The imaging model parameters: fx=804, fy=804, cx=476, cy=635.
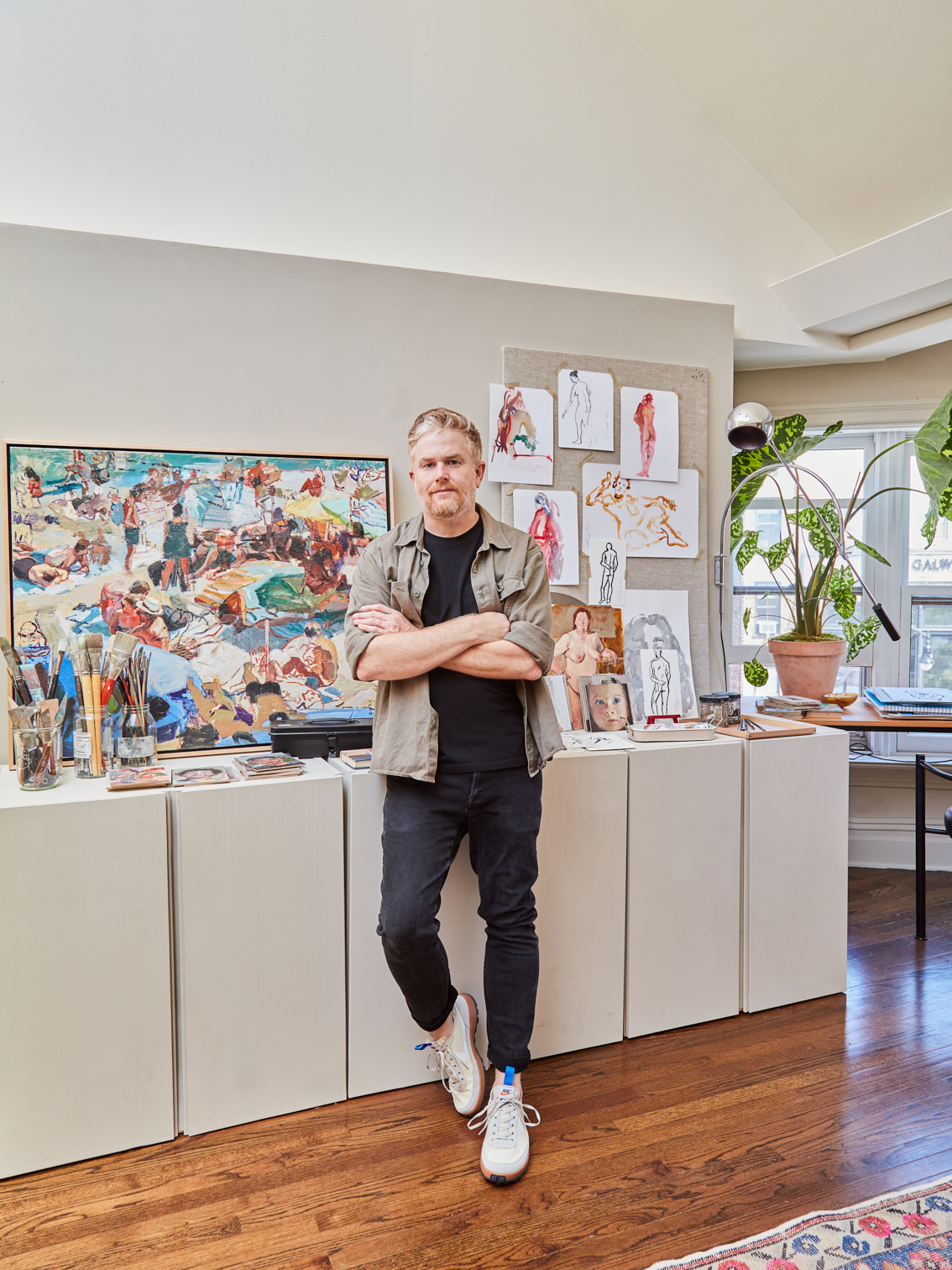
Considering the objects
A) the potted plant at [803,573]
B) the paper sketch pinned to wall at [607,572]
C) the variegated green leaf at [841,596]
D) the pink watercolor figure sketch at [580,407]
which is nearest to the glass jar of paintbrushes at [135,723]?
the paper sketch pinned to wall at [607,572]

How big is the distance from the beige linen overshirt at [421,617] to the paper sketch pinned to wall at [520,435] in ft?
2.59

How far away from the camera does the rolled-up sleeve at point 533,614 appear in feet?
6.03

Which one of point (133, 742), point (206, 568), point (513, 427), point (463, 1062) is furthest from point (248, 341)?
point (463, 1062)

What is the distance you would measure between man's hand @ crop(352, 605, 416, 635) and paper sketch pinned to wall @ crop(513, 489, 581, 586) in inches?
38.4

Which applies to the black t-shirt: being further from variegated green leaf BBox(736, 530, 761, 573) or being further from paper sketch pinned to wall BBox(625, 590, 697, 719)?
variegated green leaf BBox(736, 530, 761, 573)

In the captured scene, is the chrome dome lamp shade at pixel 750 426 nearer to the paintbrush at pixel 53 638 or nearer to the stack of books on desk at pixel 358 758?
the stack of books on desk at pixel 358 758

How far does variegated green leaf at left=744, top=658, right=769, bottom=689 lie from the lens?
11.8 feet

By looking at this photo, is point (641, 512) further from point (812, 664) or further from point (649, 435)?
point (812, 664)

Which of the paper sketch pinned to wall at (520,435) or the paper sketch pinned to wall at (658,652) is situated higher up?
the paper sketch pinned to wall at (520,435)

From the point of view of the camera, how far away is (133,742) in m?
2.08

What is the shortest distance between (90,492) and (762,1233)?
2.35 meters

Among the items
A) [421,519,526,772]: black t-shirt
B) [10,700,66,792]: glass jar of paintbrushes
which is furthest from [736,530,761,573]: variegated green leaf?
[10,700,66,792]: glass jar of paintbrushes

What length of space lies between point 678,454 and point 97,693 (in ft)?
6.93

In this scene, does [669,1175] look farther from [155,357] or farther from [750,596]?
[750,596]
